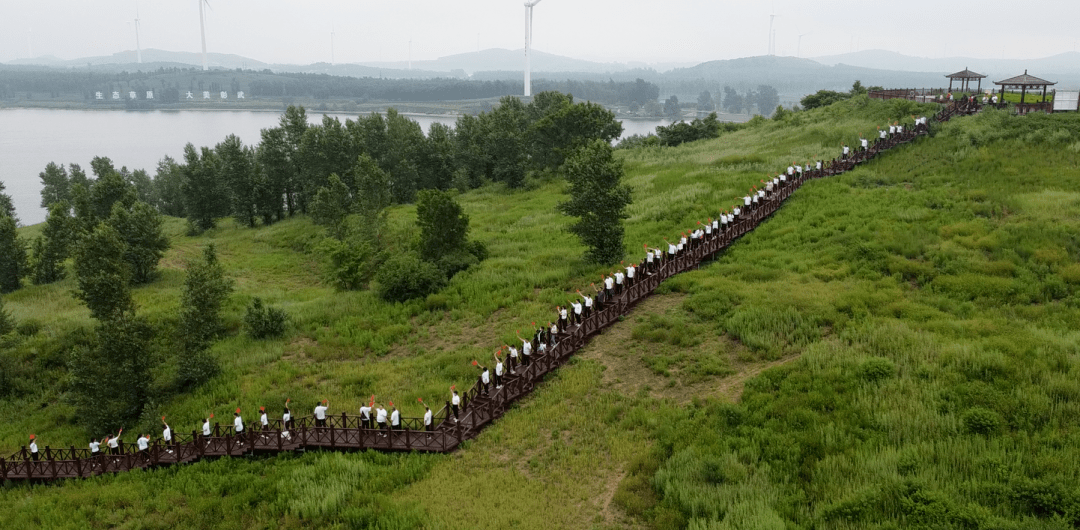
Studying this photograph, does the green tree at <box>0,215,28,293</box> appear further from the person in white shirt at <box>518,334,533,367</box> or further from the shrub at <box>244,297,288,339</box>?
the person in white shirt at <box>518,334,533,367</box>

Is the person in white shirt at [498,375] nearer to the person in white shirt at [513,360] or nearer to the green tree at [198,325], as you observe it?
the person in white shirt at [513,360]

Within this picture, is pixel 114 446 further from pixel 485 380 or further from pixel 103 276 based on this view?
pixel 485 380

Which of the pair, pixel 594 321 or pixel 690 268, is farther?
pixel 690 268

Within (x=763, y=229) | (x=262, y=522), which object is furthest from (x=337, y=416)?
(x=763, y=229)

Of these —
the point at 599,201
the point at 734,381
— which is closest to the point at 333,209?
the point at 599,201

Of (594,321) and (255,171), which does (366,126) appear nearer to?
(255,171)

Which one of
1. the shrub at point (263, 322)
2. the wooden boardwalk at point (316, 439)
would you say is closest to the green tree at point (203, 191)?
the shrub at point (263, 322)
